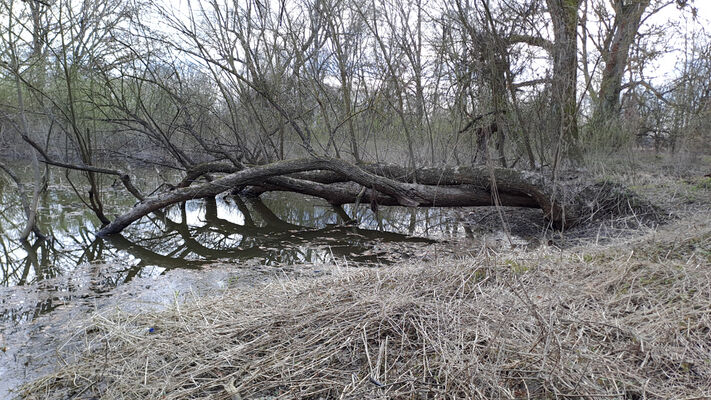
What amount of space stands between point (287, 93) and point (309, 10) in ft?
5.98

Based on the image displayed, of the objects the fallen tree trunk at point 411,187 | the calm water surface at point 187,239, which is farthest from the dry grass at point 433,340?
the fallen tree trunk at point 411,187

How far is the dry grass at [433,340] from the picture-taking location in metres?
2.14

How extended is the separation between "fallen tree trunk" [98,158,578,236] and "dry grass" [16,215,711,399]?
3555mm

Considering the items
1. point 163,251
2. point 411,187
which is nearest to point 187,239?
point 163,251

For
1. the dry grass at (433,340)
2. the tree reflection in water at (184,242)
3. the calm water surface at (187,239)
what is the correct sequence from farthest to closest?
the calm water surface at (187,239) → the tree reflection in water at (184,242) → the dry grass at (433,340)

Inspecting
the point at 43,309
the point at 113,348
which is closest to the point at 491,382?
the point at 113,348

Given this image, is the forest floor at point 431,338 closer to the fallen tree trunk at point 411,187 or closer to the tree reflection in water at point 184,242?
the tree reflection in water at point 184,242

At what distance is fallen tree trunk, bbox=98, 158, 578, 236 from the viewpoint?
7.05 m

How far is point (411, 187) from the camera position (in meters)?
7.65

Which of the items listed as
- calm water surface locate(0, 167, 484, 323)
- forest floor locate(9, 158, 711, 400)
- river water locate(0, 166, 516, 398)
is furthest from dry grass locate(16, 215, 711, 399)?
calm water surface locate(0, 167, 484, 323)

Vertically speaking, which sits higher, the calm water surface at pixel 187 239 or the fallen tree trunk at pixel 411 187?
the fallen tree trunk at pixel 411 187

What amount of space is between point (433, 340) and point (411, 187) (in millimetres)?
5298

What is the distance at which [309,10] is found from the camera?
8.70 m

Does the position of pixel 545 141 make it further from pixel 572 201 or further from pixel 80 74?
pixel 80 74
